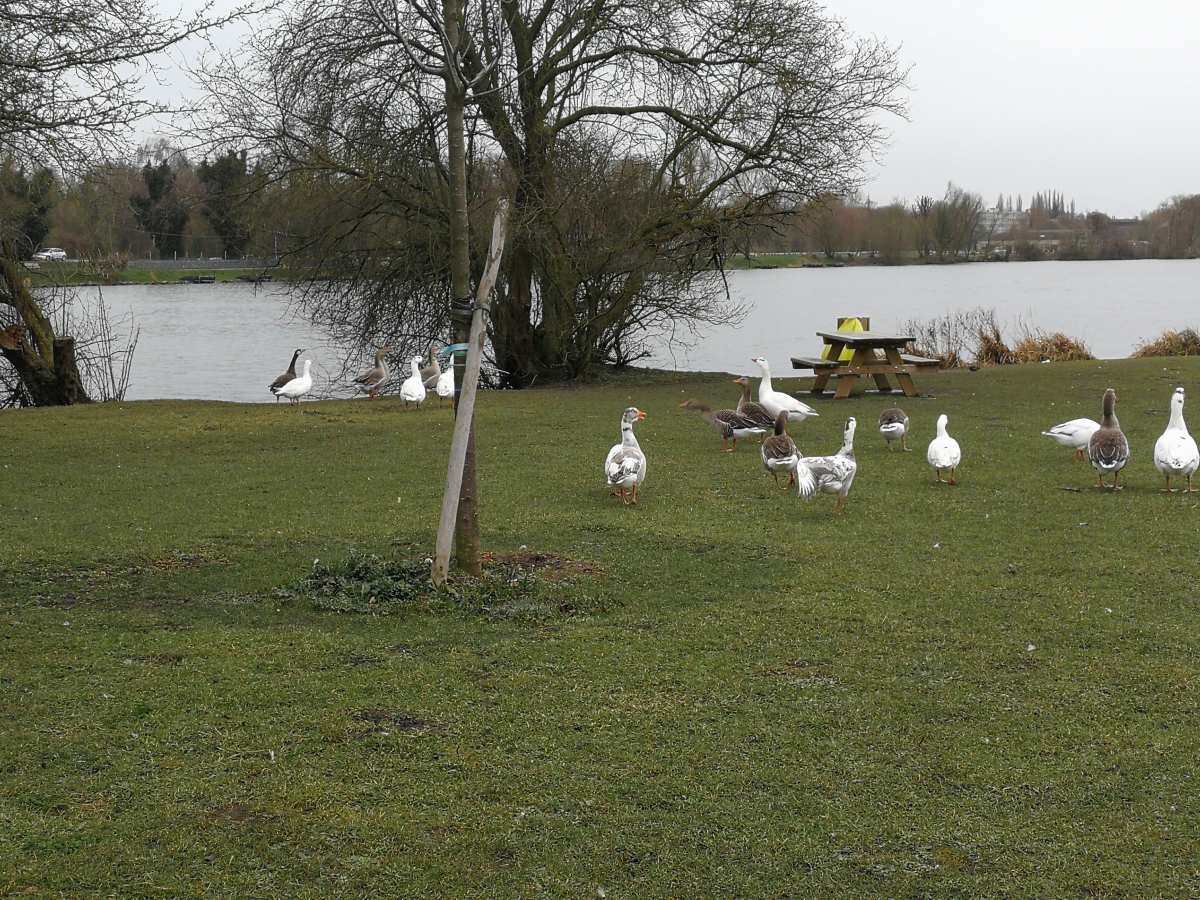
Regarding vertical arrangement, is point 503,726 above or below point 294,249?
below

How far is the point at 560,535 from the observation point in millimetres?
8945

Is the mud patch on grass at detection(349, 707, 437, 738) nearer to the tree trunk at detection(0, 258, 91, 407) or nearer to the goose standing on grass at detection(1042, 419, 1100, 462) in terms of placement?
the goose standing on grass at detection(1042, 419, 1100, 462)

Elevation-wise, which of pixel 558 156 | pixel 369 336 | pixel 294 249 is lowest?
pixel 369 336

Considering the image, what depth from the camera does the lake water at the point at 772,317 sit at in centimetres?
2883

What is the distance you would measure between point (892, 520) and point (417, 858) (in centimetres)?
638

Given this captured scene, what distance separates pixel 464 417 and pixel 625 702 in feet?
7.43

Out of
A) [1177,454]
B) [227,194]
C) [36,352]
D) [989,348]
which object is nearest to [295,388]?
[227,194]

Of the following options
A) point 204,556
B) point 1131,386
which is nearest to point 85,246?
point 204,556

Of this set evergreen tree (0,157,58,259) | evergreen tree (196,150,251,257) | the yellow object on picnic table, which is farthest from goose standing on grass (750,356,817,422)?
evergreen tree (196,150,251,257)

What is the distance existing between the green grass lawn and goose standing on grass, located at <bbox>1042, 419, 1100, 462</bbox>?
107 centimetres

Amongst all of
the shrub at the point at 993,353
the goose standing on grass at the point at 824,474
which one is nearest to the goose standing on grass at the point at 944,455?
the goose standing on grass at the point at 824,474

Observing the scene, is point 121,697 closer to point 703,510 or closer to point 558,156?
point 703,510

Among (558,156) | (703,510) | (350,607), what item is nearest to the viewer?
(350,607)

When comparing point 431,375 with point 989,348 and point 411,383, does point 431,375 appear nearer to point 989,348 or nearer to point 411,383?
point 411,383
